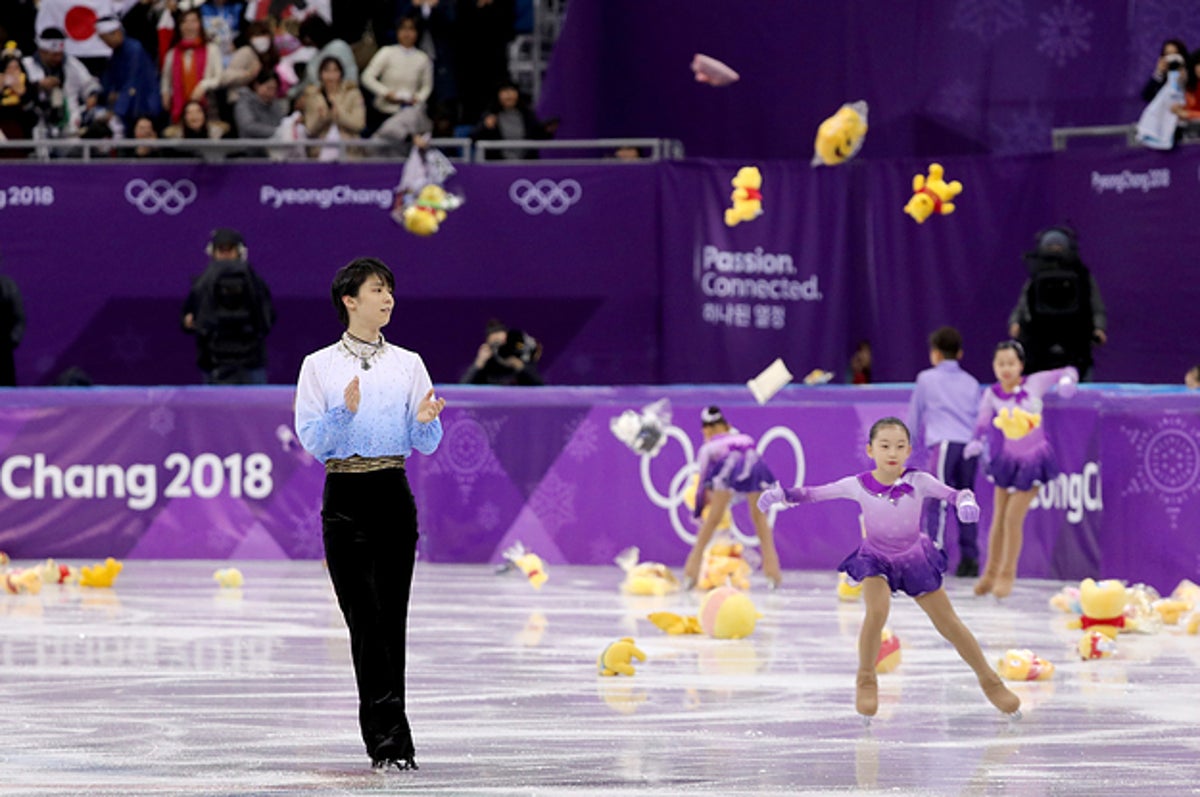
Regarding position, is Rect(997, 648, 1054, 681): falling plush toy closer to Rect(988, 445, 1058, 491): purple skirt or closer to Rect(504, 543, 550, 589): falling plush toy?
Rect(988, 445, 1058, 491): purple skirt

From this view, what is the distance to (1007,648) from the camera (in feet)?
36.4

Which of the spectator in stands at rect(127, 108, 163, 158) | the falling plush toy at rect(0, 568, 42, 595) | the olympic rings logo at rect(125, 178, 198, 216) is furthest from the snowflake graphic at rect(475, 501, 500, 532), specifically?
the spectator in stands at rect(127, 108, 163, 158)

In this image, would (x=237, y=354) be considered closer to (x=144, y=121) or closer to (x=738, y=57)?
(x=144, y=121)

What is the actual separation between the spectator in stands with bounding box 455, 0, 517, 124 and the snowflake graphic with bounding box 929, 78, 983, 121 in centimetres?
380

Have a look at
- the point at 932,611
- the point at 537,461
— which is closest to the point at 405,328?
the point at 537,461

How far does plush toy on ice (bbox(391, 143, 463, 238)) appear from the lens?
57.8 ft

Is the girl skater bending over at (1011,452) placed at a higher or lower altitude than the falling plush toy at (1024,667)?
higher

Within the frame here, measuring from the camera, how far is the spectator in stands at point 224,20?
19.1 m

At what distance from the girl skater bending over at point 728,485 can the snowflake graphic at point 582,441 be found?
1.51 meters

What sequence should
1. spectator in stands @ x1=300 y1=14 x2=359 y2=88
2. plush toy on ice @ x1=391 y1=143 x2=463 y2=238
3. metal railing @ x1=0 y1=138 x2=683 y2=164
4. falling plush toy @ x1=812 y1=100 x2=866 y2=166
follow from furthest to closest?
spectator in stands @ x1=300 y1=14 x2=359 y2=88
metal railing @ x1=0 y1=138 x2=683 y2=164
plush toy on ice @ x1=391 y1=143 x2=463 y2=238
falling plush toy @ x1=812 y1=100 x2=866 y2=166

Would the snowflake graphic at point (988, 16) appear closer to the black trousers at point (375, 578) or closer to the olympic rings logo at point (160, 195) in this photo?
the olympic rings logo at point (160, 195)

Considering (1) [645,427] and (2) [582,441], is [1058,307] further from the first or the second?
(2) [582,441]

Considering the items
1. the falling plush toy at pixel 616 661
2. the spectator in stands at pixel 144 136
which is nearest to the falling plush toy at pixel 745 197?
the spectator in stands at pixel 144 136

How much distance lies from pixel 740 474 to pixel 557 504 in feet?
6.83
